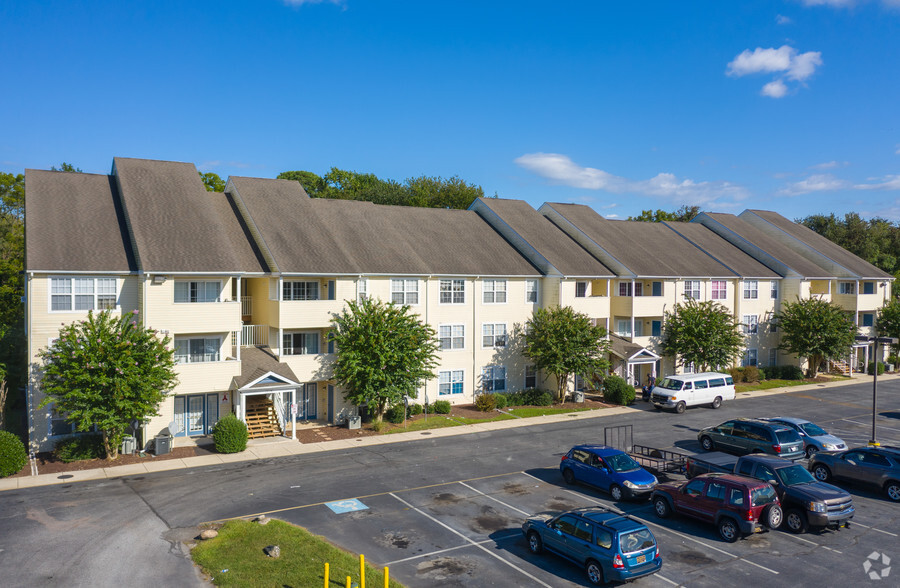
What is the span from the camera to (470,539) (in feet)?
63.9

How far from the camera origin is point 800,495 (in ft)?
66.5

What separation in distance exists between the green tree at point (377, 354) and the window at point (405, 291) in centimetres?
222

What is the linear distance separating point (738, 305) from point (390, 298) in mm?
31171

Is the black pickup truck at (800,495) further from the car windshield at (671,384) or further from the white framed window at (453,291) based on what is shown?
the white framed window at (453,291)

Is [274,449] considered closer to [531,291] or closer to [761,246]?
[531,291]

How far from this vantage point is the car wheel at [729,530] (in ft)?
63.7

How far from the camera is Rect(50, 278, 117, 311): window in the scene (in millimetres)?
28828

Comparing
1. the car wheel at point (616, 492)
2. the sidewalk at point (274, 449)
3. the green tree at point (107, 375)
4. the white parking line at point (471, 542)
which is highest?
the green tree at point (107, 375)

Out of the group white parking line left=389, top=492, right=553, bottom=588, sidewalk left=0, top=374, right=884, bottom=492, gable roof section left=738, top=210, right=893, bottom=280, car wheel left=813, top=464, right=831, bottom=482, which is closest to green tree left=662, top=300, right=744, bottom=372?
sidewalk left=0, top=374, right=884, bottom=492

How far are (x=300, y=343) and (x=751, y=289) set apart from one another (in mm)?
38208

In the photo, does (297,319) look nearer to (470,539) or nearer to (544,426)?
(544,426)

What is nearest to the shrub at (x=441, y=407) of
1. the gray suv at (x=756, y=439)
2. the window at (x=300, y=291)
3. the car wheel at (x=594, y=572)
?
Answer: the window at (x=300, y=291)

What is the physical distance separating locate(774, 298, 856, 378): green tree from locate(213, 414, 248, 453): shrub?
4386cm

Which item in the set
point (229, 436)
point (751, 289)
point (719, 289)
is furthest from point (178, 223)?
point (751, 289)
